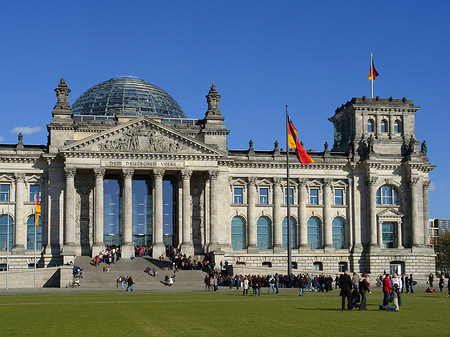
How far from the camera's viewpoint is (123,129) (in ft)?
287

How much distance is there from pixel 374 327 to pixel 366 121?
235 feet

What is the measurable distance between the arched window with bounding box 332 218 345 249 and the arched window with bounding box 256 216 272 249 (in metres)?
8.56

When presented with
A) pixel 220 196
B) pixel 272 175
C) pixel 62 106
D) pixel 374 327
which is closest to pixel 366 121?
pixel 272 175

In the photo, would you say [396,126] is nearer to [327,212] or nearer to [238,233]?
[327,212]

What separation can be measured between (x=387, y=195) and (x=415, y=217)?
14.8ft

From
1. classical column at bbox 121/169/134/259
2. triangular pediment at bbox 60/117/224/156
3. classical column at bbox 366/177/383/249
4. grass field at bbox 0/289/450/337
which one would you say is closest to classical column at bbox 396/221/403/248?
classical column at bbox 366/177/383/249

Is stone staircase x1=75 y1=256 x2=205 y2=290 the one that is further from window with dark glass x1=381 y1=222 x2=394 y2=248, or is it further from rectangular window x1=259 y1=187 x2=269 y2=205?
window with dark glass x1=381 y1=222 x2=394 y2=248

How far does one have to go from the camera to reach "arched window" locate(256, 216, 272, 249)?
96.4 meters

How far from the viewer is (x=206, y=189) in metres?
91.5

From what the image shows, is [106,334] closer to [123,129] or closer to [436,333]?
[436,333]

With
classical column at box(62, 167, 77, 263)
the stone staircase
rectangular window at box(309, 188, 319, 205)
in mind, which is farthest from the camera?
rectangular window at box(309, 188, 319, 205)

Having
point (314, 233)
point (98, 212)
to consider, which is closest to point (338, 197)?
point (314, 233)

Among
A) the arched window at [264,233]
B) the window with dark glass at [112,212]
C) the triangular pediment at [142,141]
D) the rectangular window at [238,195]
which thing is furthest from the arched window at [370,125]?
the window with dark glass at [112,212]

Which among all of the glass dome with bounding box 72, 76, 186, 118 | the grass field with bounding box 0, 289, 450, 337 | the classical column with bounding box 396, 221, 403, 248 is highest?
the glass dome with bounding box 72, 76, 186, 118
